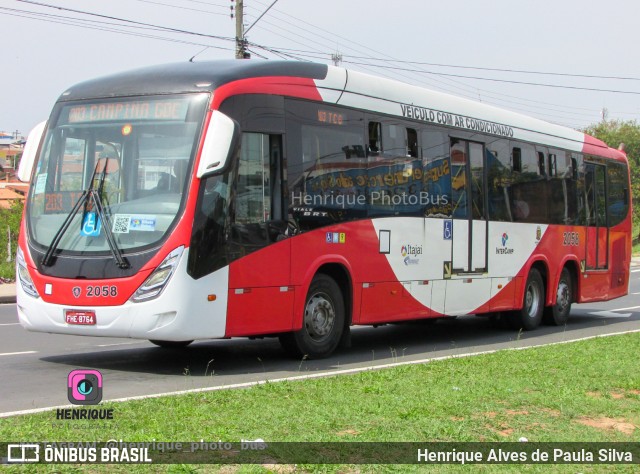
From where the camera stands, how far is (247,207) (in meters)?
11.1

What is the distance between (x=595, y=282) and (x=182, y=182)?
1209 cm

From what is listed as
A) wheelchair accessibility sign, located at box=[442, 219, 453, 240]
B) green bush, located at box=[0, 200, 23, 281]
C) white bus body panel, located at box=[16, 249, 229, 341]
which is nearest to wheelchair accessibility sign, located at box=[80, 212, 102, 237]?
white bus body panel, located at box=[16, 249, 229, 341]

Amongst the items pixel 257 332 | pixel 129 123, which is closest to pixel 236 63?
pixel 129 123

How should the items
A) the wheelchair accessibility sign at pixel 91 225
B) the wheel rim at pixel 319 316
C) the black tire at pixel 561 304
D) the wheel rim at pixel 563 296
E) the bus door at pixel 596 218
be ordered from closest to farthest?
the wheelchair accessibility sign at pixel 91 225
the wheel rim at pixel 319 316
the black tire at pixel 561 304
the wheel rim at pixel 563 296
the bus door at pixel 596 218

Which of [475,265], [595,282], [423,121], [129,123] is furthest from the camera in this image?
[595,282]

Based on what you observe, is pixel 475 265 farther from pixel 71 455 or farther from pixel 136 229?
pixel 71 455

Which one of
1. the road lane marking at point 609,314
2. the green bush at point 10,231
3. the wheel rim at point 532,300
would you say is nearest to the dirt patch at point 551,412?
the wheel rim at point 532,300

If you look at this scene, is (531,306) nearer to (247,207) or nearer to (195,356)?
(195,356)

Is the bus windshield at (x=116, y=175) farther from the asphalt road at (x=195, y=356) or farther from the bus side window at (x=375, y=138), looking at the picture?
the bus side window at (x=375, y=138)

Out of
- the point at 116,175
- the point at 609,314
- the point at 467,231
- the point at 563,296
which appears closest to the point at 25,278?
the point at 116,175

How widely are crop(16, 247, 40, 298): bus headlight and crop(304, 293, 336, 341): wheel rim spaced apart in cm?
316

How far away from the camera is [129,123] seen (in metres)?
11.0

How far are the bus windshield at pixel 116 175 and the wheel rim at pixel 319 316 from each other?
2.51 m

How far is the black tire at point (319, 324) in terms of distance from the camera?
39.6 feet
